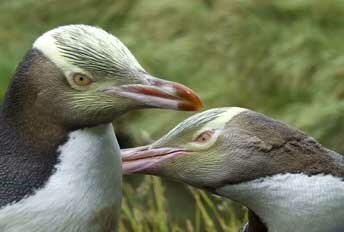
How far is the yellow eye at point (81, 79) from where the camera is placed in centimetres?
254

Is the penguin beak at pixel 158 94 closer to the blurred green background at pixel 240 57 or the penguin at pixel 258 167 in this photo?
the penguin at pixel 258 167

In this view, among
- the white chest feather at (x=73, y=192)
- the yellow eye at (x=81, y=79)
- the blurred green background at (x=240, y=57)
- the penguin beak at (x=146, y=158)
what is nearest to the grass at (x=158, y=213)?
the blurred green background at (x=240, y=57)

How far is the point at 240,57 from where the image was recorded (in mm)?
5219

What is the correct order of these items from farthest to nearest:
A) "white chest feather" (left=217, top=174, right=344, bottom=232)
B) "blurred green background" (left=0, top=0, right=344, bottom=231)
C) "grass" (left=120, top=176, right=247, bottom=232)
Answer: "blurred green background" (left=0, top=0, right=344, bottom=231) → "grass" (left=120, top=176, right=247, bottom=232) → "white chest feather" (left=217, top=174, right=344, bottom=232)

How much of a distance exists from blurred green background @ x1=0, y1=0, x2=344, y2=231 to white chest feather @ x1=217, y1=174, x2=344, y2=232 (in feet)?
6.08

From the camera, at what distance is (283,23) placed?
17.1ft

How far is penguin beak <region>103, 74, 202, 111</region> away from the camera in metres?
2.53

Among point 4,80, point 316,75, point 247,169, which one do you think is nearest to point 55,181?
point 247,169

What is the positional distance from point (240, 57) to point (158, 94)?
8.85 ft

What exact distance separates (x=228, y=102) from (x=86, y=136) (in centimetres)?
258

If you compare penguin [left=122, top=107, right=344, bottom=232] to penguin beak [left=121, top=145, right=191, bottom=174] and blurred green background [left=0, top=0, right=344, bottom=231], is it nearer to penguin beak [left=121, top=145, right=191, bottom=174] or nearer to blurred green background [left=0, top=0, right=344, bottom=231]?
penguin beak [left=121, top=145, right=191, bottom=174]

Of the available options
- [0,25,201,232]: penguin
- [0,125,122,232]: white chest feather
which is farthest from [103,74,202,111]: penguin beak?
[0,125,122,232]: white chest feather

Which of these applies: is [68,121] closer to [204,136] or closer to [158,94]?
[158,94]

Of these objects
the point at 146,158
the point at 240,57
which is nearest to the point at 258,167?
the point at 146,158
